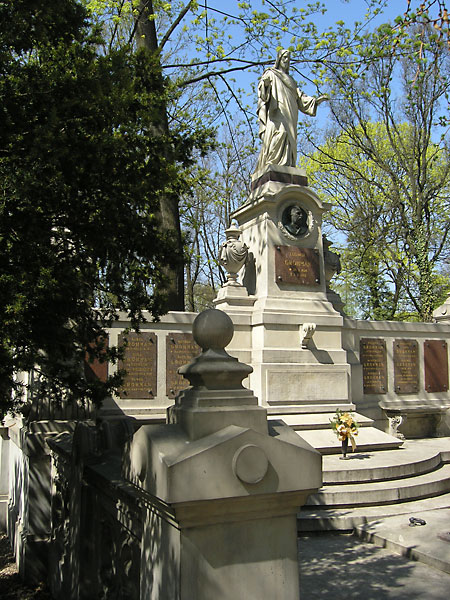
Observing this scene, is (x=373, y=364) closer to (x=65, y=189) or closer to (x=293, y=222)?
(x=293, y=222)

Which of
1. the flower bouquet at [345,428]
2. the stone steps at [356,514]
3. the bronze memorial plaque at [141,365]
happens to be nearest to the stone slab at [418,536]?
the stone steps at [356,514]

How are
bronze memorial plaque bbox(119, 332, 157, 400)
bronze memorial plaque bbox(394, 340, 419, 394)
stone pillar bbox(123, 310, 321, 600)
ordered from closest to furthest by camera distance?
stone pillar bbox(123, 310, 321, 600), bronze memorial plaque bbox(119, 332, 157, 400), bronze memorial plaque bbox(394, 340, 419, 394)


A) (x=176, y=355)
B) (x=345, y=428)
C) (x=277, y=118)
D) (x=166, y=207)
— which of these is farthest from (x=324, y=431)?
(x=166, y=207)

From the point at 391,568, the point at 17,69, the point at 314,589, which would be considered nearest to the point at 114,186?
the point at 17,69

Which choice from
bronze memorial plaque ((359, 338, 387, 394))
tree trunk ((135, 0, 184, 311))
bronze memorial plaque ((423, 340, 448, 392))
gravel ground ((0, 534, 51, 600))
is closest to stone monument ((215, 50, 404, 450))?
bronze memorial plaque ((359, 338, 387, 394))

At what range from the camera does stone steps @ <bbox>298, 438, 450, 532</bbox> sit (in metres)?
6.83

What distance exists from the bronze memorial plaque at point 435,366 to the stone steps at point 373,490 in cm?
457

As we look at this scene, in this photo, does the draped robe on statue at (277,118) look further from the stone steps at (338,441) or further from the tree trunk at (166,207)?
the stone steps at (338,441)

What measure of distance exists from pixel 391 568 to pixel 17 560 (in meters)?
4.84

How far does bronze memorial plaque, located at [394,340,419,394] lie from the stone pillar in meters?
10.7

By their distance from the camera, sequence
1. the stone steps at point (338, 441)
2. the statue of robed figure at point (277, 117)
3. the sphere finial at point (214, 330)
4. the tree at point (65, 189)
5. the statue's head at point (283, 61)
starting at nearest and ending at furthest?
the sphere finial at point (214, 330) < the tree at point (65, 189) < the stone steps at point (338, 441) < the statue of robed figure at point (277, 117) < the statue's head at point (283, 61)

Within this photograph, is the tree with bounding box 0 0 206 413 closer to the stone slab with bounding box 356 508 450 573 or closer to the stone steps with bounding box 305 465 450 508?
the stone slab with bounding box 356 508 450 573

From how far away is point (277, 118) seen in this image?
12.2 meters

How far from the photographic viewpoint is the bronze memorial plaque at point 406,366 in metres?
13.1
